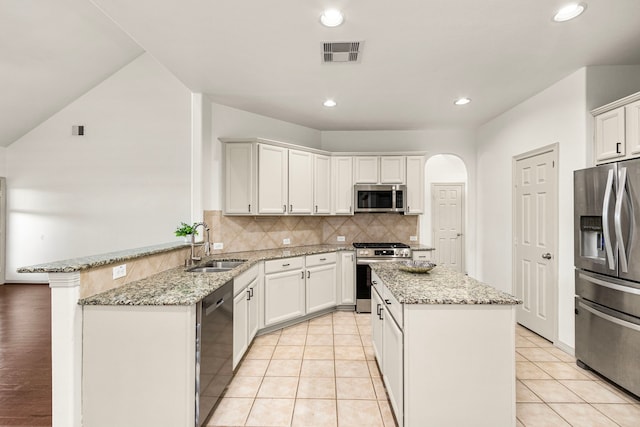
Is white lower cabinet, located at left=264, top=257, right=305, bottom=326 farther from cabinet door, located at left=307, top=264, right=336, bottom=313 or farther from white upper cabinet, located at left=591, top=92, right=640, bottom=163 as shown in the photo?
white upper cabinet, located at left=591, top=92, right=640, bottom=163

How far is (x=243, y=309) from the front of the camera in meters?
2.75

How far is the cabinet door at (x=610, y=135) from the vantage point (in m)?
2.39

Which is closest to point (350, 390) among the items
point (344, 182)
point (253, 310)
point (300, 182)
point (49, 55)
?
point (253, 310)

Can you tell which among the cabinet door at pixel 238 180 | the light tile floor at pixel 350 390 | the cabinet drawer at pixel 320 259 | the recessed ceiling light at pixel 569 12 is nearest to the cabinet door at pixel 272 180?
the cabinet door at pixel 238 180

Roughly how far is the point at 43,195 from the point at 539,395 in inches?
304

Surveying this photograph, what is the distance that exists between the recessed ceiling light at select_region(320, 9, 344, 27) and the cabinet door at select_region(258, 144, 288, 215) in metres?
1.91

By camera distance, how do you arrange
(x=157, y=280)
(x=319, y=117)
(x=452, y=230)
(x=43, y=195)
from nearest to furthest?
(x=157, y=280), (x=319, y=117), (x=43, y=195), (x=452, y=230)

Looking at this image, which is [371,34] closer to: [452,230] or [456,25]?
[456,25]

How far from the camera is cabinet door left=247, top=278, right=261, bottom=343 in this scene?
292 cm

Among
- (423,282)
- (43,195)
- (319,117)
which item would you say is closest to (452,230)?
(319,117)

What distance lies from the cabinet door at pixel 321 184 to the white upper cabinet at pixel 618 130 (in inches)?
118

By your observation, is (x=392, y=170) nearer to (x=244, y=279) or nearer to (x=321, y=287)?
(x=321, y=287)

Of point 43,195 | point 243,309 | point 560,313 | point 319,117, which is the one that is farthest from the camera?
point 43,195

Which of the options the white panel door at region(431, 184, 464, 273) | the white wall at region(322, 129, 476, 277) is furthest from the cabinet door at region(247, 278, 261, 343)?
the white panel door at region(431, 184, 464, 273)
